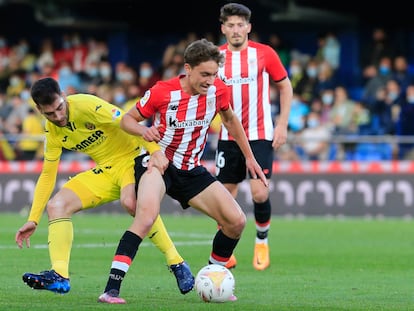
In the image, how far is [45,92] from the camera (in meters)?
7.64

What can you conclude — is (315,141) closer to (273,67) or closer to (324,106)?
(324,106)

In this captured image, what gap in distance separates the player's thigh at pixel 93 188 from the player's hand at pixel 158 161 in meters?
0.56

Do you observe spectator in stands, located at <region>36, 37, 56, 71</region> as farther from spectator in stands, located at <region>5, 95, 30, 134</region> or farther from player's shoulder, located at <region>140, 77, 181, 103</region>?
player's shoulder, located at <region>140, 77, 181, 103</region>

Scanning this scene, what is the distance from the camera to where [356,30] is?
25.0 metres

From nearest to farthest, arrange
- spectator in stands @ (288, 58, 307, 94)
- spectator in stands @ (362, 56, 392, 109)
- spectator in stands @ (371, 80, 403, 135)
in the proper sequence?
spectator in stands @ (371, 80, 403, 135) < spectator in stands @ (362, 56, 392, 109) < spectator in stands @ (288, 58, 307, 94)

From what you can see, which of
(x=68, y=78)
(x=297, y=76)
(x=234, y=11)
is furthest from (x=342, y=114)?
(x=234, y=11)

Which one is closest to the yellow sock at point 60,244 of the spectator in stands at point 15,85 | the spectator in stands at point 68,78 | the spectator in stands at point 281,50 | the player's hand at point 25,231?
the player's hand at point 25,231

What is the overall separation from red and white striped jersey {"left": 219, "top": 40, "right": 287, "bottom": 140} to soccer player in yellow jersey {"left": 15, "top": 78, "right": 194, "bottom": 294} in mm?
2306

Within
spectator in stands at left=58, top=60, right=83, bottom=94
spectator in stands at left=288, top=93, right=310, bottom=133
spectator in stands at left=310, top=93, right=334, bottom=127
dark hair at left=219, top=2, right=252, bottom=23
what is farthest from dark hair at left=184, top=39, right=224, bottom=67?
spectator in stands at left=58, top=60, right=83, bottom=94

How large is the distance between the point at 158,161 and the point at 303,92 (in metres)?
13.7

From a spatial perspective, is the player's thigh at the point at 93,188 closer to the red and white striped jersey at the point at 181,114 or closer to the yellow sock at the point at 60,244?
the yellow sock at the point at 60,244

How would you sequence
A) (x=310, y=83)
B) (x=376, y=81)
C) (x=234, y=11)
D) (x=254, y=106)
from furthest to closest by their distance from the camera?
(x=310, y=83) < (x=376, y=81) < (x=254, y=106) < (x=234, y=11)

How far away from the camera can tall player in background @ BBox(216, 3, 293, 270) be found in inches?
418

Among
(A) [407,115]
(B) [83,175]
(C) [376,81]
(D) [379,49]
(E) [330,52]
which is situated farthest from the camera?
(E) [330,52]
